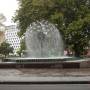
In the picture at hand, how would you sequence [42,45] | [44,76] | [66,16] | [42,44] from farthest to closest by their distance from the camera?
[66,16] < [42,44] < [42,45] < [44,76]

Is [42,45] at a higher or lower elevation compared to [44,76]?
higher

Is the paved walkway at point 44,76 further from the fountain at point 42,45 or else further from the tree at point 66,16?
the tree at point 66,16

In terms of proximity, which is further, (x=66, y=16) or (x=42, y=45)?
(x=66, y=16)

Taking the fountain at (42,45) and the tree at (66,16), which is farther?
the tree at (66,16)

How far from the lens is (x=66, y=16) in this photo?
5778 centimetres

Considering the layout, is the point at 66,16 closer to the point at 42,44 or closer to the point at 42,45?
the point at 42,44

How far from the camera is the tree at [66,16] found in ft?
179

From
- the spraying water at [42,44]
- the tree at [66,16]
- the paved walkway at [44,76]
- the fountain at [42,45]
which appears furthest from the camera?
the tree at [66,16]

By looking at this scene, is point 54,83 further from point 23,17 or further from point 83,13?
point 23,17

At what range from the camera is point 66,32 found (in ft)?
179

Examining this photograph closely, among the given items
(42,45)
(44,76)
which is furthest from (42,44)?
(44,76)

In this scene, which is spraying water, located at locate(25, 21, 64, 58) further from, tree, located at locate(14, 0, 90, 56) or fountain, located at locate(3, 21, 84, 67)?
tree, located at locate(14, 0, 90, 56)

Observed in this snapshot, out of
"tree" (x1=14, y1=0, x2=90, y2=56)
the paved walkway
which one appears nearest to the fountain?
"tree" (x1=14, y1=0, x2=90, y2=56)

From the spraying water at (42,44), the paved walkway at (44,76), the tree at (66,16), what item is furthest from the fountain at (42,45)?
the paved walkway at (44,76)
